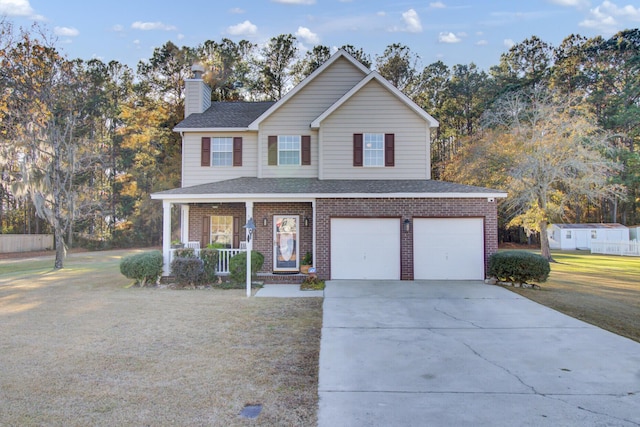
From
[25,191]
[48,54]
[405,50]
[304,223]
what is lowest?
[304,223]

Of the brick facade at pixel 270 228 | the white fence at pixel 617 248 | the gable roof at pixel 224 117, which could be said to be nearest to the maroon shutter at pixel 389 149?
the brick facade at pixel 270 228

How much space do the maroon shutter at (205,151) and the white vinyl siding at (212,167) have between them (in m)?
0.12

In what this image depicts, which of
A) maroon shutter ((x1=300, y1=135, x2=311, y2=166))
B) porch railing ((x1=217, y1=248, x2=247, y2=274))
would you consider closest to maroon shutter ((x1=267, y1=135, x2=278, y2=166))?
maroon shutter ((x1=300, y1=135, x2=311, y2=166))

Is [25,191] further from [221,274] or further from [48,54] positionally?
[221,274]

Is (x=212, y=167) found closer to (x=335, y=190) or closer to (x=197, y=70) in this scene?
(x=197, y=70)

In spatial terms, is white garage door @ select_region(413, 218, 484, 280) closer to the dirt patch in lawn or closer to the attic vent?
the dirt patch in lawn

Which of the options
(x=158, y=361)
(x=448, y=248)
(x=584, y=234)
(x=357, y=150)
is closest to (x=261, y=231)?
(x=357, y=150)

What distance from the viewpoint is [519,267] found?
11.8m

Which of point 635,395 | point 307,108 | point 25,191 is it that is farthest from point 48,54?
point 635,395

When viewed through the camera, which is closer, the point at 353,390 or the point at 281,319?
the point at 353,390

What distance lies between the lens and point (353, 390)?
15.1ft

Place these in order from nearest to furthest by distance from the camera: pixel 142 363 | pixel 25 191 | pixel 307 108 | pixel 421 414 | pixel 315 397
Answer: pixel 421 414
pixel 315 397
pixel 142 363
pixel 307 108
pixel 25 191

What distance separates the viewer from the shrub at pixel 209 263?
12.5 meters

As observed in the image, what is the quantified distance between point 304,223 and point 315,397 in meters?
9.91
